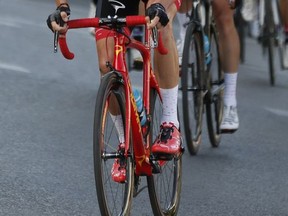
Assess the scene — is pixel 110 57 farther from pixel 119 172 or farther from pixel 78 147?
pixel 78 147

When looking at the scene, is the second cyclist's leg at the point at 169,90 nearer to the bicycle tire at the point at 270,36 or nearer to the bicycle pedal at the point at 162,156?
the bicycle pedal at the point at 162,156

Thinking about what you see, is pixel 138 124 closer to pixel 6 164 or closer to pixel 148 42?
pixel 148 42

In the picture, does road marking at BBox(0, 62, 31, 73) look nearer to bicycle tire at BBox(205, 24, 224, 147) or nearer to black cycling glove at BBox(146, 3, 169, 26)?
bicycle tire at BBox(205, 24, 224, 147)

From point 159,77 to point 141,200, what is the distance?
837 millimetres

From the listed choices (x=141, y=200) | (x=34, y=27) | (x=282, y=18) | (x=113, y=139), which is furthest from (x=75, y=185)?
(x=34, y=27)

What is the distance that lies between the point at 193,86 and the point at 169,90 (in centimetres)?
201

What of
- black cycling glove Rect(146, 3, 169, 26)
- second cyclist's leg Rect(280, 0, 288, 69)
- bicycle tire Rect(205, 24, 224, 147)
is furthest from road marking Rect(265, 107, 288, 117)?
black cycling glove Rect(146, 3, 169, 26)

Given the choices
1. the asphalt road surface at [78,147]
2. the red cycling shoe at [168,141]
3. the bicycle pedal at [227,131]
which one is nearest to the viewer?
the red cycling shoe at [168,141]

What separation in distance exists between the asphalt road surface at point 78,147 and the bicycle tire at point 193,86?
168 mm

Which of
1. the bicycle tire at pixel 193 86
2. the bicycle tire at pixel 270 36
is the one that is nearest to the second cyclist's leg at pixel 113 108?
the bicycle tire at pixel 193 86

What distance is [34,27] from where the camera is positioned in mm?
14312

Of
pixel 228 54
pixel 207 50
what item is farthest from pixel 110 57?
pixel 228 54

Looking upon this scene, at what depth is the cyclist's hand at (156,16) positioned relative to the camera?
17.8 feet

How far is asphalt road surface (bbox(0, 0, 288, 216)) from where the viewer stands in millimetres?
6785
